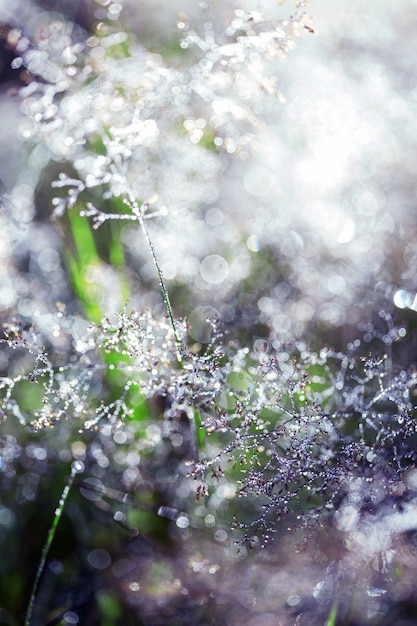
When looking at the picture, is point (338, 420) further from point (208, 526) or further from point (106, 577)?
point (106, 577)

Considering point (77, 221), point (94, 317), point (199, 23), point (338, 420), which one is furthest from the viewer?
point (199, 23)

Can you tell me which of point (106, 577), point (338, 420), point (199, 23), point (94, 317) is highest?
point (199, 23)

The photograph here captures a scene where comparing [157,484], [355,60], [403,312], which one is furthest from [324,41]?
[157,484]

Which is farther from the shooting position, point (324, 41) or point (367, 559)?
point (324, 41)

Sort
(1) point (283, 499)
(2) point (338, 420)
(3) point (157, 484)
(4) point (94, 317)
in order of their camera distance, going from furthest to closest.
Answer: (4) point (94, 317) → (3) point (157, 484) → (2) point (338, 420) → (1) point (283, 499)

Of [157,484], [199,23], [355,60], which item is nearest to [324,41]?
[355,60]

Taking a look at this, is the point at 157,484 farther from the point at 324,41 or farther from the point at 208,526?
the point at 324,41

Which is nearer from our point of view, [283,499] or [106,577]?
[283,499]

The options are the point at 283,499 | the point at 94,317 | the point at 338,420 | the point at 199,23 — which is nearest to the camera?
the point at 283,499

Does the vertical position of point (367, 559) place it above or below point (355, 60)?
below
